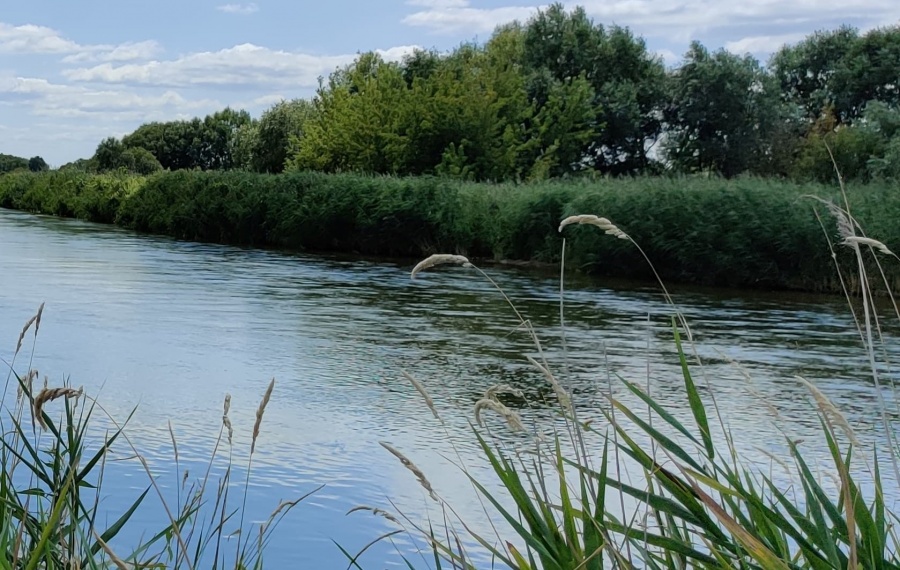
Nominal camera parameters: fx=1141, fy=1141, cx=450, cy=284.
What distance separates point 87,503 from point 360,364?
4.80 meters

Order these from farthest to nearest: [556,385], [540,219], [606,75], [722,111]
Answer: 1. [606,75]
2. [722,111]
3. [540,219]
4. [556,385]

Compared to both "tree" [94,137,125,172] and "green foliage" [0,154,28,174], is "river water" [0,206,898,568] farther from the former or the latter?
"green foliage" [0,154,28,174]

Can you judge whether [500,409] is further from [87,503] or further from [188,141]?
[188,141]

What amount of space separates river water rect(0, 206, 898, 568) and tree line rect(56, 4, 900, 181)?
50.8ft

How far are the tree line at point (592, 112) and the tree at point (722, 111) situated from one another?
0.06 m

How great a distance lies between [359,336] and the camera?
11.5 metres

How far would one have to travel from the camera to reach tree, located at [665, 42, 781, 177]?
4428cm

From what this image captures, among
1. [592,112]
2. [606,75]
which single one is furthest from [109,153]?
[592,112]

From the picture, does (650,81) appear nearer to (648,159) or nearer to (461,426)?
(648,159)

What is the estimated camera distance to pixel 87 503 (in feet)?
16.3

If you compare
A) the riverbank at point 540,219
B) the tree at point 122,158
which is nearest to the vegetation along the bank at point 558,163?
the riverbank at point 540,219

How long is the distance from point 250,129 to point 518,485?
68534mm

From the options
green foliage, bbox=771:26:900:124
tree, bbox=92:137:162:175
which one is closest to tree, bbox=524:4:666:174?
green foliage, bbox=771:26:900:124

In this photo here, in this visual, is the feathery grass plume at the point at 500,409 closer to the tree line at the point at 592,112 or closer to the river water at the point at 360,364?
the river water at the point at 360,364
